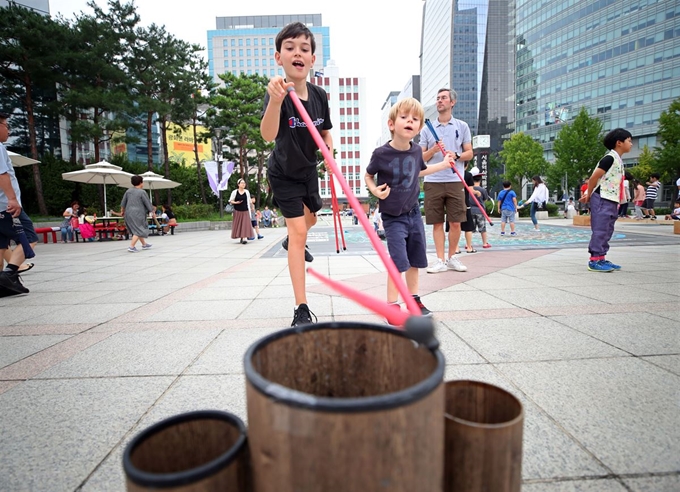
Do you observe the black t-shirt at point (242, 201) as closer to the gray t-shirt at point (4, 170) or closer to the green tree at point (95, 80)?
the gray t-shirt at point (4, 170)

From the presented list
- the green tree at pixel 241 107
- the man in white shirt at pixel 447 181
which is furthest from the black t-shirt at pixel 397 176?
the green tree at pixel 241 107

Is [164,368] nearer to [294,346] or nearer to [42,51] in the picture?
[294,346]

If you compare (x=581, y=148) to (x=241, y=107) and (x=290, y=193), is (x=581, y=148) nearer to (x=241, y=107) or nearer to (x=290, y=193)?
(x=241, y=107)

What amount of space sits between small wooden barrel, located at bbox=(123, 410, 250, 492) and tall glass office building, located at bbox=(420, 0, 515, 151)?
98.2 metres

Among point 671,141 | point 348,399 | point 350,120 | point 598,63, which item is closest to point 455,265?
point 348,399

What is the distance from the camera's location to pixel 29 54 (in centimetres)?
1666

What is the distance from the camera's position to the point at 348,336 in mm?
881

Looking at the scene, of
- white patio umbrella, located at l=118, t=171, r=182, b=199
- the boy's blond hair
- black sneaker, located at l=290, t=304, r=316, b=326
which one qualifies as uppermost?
white patio umbrella, located at l=118, t=171, r=182, b=199

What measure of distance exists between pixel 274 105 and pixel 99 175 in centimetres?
1553

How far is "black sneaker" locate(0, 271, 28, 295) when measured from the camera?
4.15 m

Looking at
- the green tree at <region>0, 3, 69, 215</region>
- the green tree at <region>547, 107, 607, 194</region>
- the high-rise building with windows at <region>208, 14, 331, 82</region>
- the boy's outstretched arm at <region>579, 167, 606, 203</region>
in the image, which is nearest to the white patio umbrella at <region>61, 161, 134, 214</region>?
the green tree at <region>0, 3, 69, 215</region>

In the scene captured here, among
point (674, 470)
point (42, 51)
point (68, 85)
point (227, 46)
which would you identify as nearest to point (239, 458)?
point (674, 470)

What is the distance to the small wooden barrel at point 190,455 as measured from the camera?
0.60 metres

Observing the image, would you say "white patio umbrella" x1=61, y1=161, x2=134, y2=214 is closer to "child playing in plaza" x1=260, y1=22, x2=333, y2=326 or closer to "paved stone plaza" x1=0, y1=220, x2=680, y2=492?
"paved stone plaza" x1=0, y1=220, x2=680, y2=492
